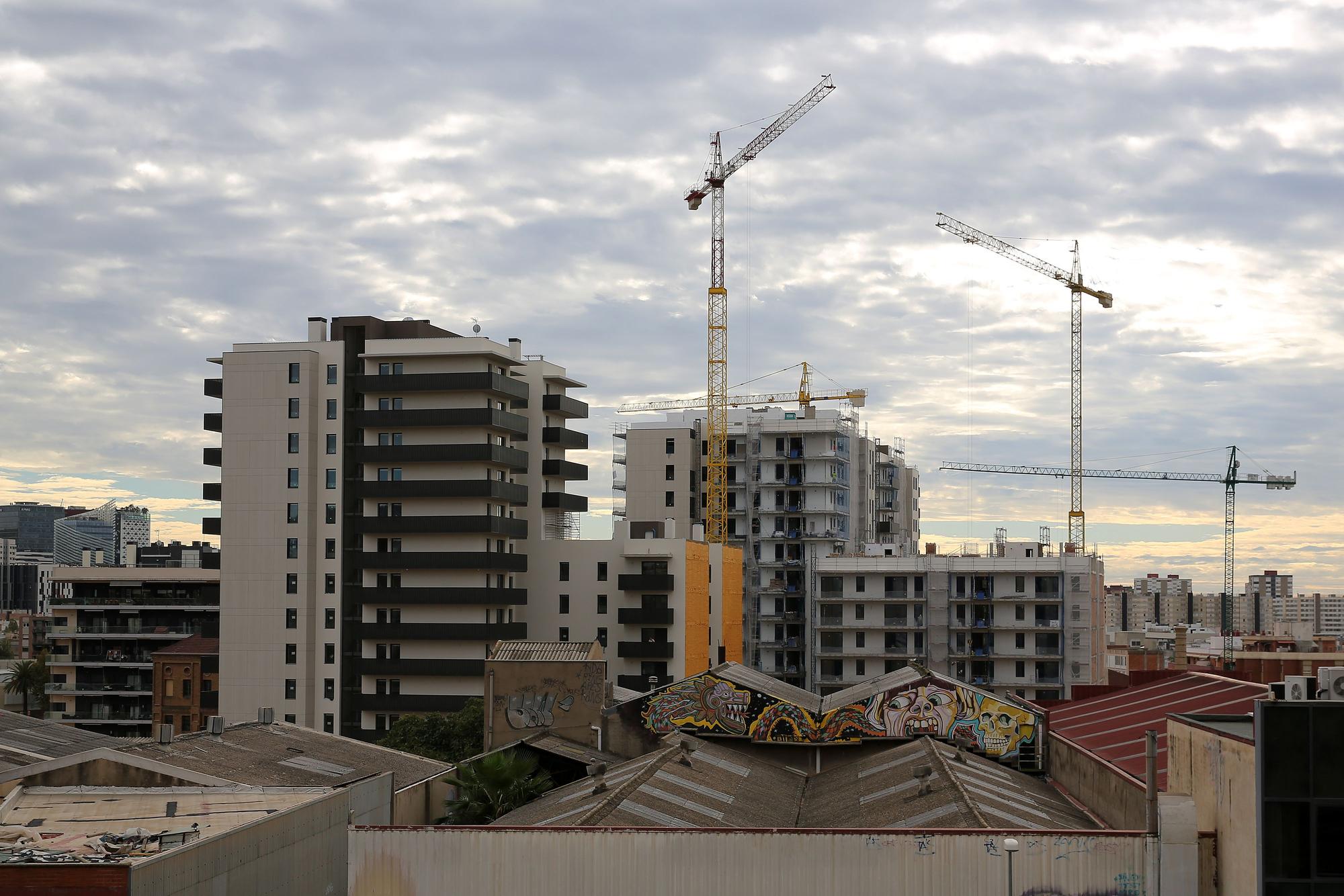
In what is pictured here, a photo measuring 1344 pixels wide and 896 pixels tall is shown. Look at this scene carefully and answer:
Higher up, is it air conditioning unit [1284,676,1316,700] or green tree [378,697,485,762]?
air conditioning unit [1284,676,1316,700]

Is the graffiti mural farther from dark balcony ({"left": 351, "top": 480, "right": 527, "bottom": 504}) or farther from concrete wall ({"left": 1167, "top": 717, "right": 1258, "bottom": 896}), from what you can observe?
dark balcony ({"left": 351, "top": 480, "right": 527, "bottom": 504})

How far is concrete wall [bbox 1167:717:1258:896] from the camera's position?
31453 millimetres

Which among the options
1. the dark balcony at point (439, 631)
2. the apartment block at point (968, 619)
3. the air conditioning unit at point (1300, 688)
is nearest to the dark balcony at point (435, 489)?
the dark balcony at point (439, 631)

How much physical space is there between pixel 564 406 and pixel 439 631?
2449cm

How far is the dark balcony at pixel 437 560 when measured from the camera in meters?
109

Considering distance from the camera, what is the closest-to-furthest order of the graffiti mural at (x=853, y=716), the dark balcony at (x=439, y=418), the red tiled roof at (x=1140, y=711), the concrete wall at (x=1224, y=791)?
1. the concrete wall at (x=1224, y=791)
2. the red tiled roof at (x=1140, y=711)
3. the graffiti mural at (x=853, y=716)
4. the dark balcony at (x=439, y=418)

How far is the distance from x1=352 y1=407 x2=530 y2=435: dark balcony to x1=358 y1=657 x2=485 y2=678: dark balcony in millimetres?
19048

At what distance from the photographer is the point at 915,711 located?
63656mm

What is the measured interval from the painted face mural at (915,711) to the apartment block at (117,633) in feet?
257

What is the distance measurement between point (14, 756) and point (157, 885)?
23.5 meters

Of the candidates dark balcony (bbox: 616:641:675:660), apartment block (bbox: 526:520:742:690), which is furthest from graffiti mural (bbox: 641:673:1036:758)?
dark balcony (bbox: 616:641:675:660)

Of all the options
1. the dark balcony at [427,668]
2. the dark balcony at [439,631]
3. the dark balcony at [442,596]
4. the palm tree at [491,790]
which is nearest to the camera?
the palm tree at [491,790]

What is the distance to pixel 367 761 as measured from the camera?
6456 centimetres

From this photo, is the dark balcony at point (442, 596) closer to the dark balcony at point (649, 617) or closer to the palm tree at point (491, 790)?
the dark balcony at point (649, 617)
